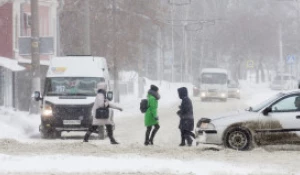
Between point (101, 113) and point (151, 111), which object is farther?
point (101, 113)

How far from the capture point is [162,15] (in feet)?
170

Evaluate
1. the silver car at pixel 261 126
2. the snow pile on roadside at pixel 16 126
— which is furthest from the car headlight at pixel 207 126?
the snow pile on roadside at pixel 16 126

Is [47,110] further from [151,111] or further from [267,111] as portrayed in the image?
[267,111]

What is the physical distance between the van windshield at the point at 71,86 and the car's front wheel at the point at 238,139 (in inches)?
293

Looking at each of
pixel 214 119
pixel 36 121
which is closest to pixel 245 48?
pixel 36 121

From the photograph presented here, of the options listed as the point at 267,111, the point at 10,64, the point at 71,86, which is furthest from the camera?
the point at 10,64

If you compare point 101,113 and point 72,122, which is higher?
point 101,113

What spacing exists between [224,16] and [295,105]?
304 feet

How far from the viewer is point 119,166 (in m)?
12.9

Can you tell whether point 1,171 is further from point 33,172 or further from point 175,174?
point 175,174

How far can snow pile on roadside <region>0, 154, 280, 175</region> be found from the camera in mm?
12531

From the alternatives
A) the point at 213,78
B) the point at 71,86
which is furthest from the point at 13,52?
the point at 71,86

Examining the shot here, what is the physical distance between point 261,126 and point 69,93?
27.3 feet

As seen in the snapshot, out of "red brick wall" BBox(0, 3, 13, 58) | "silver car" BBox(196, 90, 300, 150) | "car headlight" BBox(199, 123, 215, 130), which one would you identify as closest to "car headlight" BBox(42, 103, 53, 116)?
"car headlight" BBox(199, 123, 215, 130)
